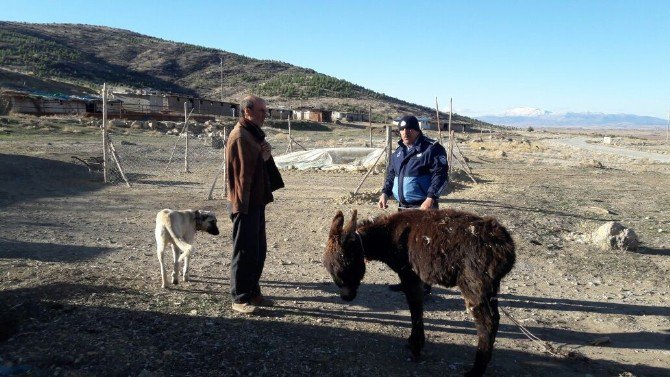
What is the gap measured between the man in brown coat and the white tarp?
1790 centimetres

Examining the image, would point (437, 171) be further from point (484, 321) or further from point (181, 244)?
point (181, 244)

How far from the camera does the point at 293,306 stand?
19.7 feet

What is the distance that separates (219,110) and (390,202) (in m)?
53.6

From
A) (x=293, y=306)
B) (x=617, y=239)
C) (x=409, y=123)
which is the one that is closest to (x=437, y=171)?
(x=409, y=123)

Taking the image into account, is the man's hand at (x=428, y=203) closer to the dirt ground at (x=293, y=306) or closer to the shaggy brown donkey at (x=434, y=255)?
the shaggy brown donkey at (x=434, y=255)

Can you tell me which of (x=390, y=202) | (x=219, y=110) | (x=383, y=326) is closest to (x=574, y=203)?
(x=390, y=202)

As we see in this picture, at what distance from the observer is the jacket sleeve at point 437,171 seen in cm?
575

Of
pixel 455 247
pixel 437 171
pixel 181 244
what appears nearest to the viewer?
pixel 455 247

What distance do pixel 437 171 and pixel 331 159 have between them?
18.4m

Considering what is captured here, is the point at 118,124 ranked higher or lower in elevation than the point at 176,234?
higher

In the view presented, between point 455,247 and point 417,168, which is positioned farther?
point 417,168

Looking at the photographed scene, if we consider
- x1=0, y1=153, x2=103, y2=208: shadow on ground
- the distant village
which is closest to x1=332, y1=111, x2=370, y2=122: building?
the distant village

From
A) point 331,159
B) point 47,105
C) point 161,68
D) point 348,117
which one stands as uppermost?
point 161,68

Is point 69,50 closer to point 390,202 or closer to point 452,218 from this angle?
point 390,202
